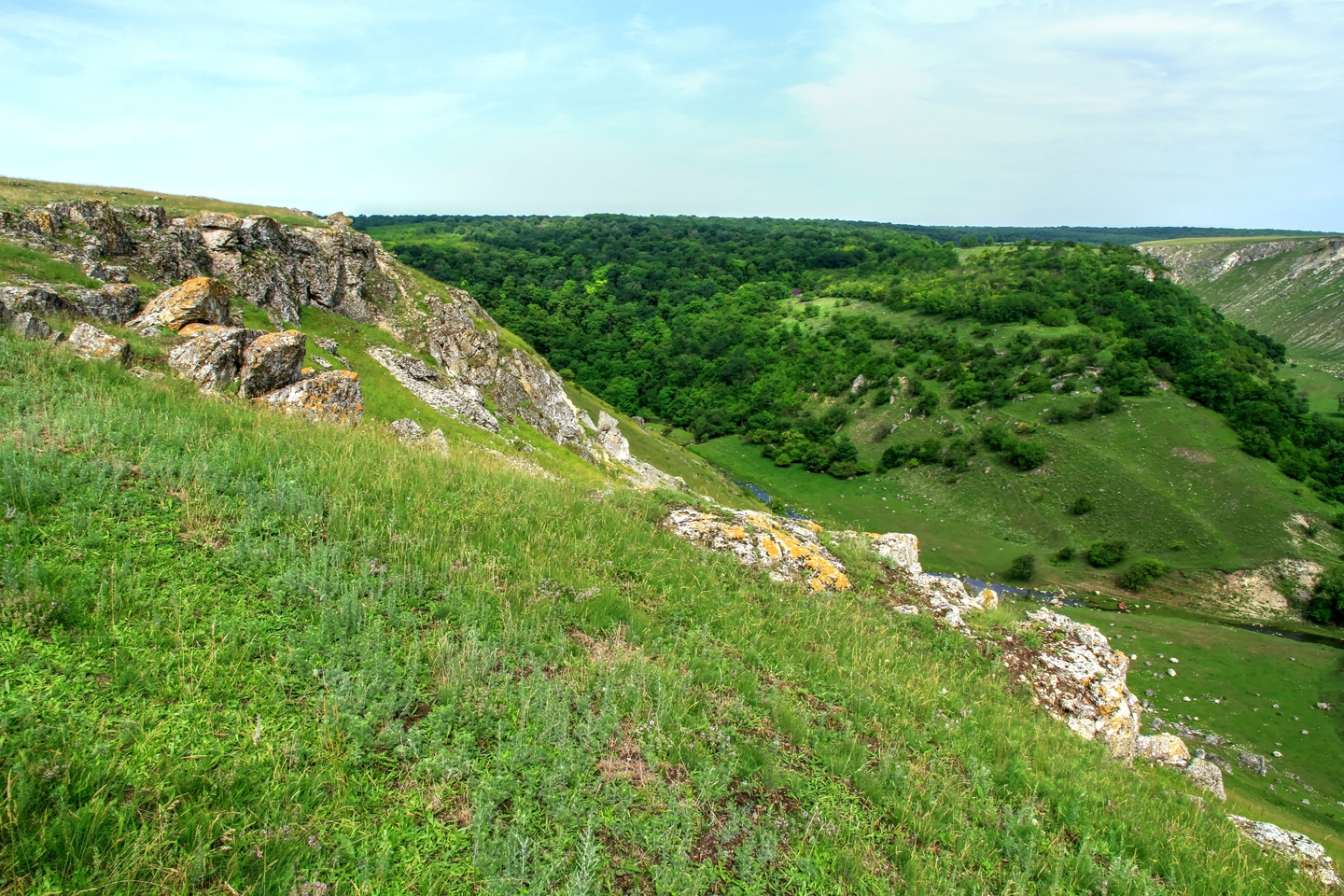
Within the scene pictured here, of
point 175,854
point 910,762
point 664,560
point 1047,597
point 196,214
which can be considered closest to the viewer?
point 175,854

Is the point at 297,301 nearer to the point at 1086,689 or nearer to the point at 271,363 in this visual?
the point at 271,363

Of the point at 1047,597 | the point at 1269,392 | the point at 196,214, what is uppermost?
the point at 196,214

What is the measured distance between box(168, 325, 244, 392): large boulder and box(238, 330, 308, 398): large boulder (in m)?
0.27

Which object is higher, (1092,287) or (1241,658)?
(1092,287)

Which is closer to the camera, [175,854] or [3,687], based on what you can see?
[175,854]

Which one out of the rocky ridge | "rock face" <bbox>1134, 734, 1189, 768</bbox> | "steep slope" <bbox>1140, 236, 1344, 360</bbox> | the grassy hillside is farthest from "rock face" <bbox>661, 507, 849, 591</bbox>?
"steep slope" <bbox>1140, 236, 1344, 360</bbox>

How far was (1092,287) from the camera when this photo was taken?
10331 cm

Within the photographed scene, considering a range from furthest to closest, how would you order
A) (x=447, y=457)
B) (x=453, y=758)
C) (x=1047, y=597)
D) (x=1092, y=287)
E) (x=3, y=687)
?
(x=1092, y=287) → (x=1047, y=597) → (x=447, y=457) → (x=453, y=758) → (x=3, y=687)

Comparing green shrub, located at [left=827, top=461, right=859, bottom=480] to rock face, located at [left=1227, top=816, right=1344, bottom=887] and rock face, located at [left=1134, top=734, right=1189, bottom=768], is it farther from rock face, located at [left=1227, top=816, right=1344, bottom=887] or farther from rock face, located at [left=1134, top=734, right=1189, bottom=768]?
rock face, located at [left=1227, top=816, right=1344, bottom=887]

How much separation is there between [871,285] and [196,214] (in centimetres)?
12320

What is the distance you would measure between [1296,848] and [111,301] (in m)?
28.2

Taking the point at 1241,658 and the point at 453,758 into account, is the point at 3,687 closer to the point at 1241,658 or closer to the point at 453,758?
the point at 453,758

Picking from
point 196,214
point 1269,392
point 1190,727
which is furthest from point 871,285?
point 196,214

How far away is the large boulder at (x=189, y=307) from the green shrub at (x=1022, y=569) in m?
61.2
